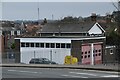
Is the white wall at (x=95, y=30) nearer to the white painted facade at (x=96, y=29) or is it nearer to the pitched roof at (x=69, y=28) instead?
the white painted facade at (x=96, y=29)

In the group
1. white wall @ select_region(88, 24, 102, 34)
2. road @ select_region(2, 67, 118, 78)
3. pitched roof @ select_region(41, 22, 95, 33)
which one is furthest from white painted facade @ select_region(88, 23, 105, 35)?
road @ select_region(2, 67, 118, 78)

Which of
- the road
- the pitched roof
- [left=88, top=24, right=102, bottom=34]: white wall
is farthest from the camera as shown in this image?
[left=88, top=24, right=102, bottom=34]: white wall

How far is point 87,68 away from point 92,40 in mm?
37452

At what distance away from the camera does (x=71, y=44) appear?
5903 cm

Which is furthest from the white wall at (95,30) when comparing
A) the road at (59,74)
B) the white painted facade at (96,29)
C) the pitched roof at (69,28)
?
the road at (59,74)

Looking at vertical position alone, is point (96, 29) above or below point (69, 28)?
below

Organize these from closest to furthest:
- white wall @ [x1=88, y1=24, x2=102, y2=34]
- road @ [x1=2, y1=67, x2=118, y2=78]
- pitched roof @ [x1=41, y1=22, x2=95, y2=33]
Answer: road @ [x1=2, y1=67, x2=118, y2=78] < pitched roof @ [x1=41, y1=22, x2=95, y2=33] < white wall @ [x1=88, y1=24, x2=102, y2=34]

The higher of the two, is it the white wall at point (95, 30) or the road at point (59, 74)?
the white wall at point (95, 30)

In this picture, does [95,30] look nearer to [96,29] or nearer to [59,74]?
[96,29]

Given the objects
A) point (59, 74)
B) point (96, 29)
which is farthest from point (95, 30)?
point (59, 74)

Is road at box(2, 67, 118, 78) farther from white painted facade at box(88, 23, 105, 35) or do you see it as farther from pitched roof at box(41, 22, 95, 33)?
white painted facade at box(88, 23, 105, 35)

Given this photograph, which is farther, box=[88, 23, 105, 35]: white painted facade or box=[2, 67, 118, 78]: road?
box=[88, 23, 105, 35]: white painted facade

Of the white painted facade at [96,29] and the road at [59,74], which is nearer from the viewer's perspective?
the road at [59,74]

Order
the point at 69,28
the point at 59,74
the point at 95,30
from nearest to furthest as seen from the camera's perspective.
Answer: the point at 59,74 < the point at 69,28 < the point at 95,30
